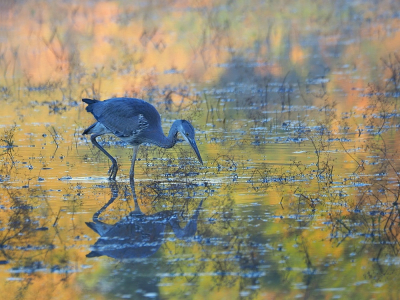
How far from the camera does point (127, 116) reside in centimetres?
1029

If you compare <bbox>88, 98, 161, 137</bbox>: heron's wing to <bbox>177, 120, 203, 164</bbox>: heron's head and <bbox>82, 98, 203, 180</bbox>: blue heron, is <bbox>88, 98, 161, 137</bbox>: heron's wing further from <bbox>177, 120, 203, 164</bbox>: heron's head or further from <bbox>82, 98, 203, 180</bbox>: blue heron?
<bbox>177, 120, 203, 164</bbox>: heron's head

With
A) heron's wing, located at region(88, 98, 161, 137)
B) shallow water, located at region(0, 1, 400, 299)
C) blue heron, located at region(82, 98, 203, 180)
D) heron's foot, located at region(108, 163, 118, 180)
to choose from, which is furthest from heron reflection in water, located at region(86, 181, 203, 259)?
heron's wing, located at region(88, 98, 161, 137)

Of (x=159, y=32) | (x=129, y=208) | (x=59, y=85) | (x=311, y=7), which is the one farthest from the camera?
(x=311, y=7)

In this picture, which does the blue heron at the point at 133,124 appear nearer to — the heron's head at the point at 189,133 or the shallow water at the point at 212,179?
the heron's head at the point at 189,133

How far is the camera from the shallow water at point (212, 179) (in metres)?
6.44

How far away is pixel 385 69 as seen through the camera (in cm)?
Result: 1808

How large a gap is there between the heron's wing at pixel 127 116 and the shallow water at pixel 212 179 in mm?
541

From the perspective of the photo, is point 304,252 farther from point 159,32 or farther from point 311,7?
point 311,7

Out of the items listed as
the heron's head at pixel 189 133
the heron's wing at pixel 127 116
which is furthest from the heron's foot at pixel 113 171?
the heron's head at pixel 189 133

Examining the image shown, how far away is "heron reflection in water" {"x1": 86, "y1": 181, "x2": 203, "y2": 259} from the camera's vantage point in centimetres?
700

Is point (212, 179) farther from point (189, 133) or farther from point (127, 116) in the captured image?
point (127, 116)

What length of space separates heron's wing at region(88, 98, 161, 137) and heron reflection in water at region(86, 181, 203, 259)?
75.6 inches

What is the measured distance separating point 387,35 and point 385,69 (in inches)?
239

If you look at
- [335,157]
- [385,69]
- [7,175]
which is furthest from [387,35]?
Answer: [7,175]
